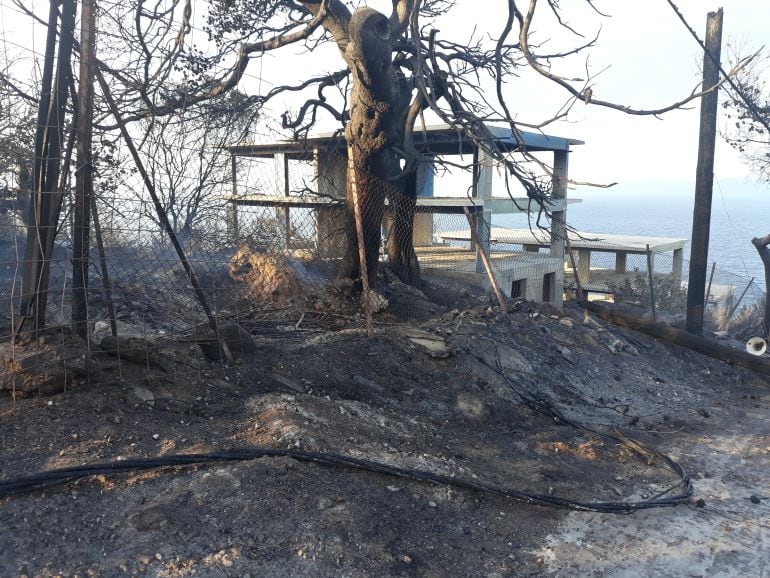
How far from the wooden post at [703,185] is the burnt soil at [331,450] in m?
3.69

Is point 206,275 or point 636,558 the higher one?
point 206,275

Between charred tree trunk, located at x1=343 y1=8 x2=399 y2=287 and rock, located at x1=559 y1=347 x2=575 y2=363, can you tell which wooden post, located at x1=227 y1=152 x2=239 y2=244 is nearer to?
charred tree trunk, located at x1=343 y1=8 x2=399 y2=287

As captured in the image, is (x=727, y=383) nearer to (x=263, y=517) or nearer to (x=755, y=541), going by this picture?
(x=755, y=541)

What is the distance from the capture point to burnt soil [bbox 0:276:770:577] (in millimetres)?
3572

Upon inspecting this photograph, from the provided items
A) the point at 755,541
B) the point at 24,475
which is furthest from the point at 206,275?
the point at 755,541

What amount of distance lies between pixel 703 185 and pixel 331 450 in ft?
31.9

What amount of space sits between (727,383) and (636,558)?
6.35m

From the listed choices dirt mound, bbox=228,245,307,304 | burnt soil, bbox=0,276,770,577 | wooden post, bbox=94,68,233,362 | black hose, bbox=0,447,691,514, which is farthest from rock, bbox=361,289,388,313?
black hose, bbox=0,447,691,514

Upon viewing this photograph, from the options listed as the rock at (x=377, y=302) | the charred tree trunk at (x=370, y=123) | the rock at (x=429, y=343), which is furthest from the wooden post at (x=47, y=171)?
the rock at (x=377, y=302)

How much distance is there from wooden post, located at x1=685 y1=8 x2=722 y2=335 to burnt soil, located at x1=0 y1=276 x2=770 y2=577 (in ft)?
12.1

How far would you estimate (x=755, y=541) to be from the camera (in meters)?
4.46

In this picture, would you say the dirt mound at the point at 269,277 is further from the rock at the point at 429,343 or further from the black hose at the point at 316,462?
the black hose at the point at 316,462

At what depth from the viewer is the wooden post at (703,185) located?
11453 millimetres

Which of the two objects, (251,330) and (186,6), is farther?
(186,6)
